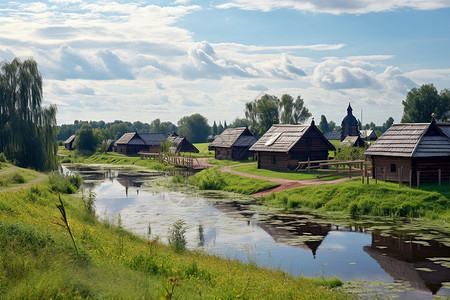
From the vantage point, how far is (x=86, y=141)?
91.8m

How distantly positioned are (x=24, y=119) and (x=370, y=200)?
3346 cm

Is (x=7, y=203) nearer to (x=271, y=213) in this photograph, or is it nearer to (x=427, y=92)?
(x=271, y=213)

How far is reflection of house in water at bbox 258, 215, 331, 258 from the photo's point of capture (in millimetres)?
18203

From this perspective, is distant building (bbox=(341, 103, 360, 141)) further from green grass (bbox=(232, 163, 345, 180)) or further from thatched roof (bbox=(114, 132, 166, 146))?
green grass (bbox=(232, 163, 345, 180))

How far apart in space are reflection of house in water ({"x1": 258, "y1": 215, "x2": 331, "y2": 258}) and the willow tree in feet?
92.6

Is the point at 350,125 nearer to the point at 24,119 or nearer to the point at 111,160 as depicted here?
the point at 111,160

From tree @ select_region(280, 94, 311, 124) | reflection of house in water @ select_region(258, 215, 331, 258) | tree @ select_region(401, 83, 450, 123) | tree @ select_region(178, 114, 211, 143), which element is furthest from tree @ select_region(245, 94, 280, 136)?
reflection of house in water @ select_region(258, 215, 331, 258)

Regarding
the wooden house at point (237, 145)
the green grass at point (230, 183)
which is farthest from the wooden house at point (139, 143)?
the green grass at point (230, 183)

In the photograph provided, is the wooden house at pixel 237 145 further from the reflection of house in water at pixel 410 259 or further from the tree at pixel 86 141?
the reflection of house in water at pixel 410 259

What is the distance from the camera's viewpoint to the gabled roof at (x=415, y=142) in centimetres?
2583

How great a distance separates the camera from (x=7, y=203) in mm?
17766

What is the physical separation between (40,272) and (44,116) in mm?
37277

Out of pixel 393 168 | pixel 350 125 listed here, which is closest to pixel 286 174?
pixel 393 168

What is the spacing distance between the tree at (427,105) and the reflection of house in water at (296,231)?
244 ft
